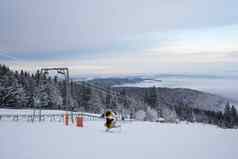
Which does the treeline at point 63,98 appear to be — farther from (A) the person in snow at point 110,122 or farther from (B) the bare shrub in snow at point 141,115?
(A) the person in snow at point 110,122

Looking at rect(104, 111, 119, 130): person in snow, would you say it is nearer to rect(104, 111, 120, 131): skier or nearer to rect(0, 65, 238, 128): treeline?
rect(104, 111, 120, 131): skier

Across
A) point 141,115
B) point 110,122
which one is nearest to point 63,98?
point 141,115

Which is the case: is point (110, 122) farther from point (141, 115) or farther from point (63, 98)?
point (63, 98)

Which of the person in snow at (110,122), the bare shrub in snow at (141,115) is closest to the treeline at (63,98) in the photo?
the bare shrub in snow at (141,115)

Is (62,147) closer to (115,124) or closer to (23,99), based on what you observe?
(115,124)

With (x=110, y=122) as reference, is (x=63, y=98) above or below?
below

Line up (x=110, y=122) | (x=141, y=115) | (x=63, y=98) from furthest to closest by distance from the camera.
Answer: (x=63, y=98), (x=141, y=115), (x=110, y=122)

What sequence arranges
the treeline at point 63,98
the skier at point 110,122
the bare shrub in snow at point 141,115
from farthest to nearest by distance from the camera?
the bare shrub in snow at point 141,115 < the treeline at point 63,98 < the skier at point 110,122

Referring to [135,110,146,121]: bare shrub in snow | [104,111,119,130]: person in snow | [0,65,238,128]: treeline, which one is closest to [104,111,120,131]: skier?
[104,111,119,130]: person in snow

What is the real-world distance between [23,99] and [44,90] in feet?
22.4

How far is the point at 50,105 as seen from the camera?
231ft

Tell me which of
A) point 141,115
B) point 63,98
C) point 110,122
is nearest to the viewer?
point 110,122

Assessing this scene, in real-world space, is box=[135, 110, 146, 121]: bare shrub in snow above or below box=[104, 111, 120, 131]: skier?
below

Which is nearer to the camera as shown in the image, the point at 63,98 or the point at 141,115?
the point at 141,115
